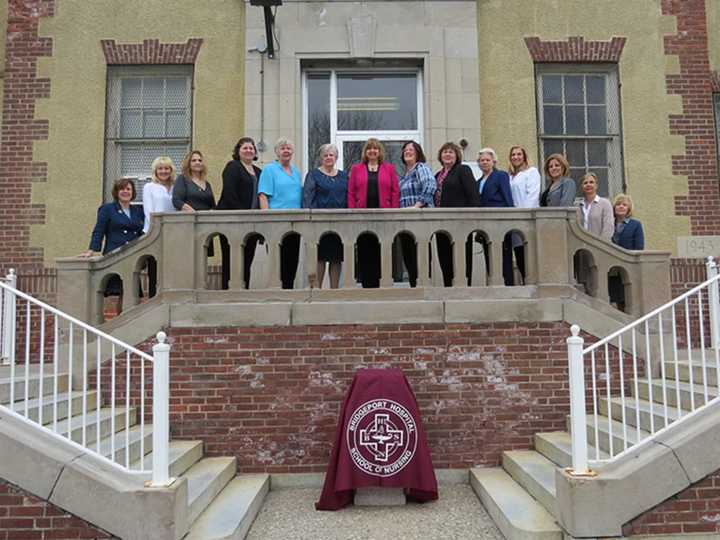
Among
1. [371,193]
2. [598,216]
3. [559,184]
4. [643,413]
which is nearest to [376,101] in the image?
[371,193]

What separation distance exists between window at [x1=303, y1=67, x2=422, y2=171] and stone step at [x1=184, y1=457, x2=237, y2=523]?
4634 mm

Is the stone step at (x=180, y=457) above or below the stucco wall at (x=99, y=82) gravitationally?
below

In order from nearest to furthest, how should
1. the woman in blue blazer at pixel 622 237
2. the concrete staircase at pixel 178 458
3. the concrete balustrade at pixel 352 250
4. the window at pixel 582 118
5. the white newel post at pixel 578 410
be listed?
the white newel post at pixel 578 410
the concrete staircase at pixel 178 458
the concrete balustrade at pixel 352 250
the woman in blue blazer at pixel 622 237
the window at pixel 582 118

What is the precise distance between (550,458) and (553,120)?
5260 millimetres

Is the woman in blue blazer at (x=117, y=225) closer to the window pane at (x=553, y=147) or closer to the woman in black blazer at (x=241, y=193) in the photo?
the woman in black blazer at (x=241, y=193)

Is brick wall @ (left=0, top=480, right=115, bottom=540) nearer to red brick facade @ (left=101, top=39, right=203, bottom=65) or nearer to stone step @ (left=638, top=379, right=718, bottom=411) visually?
stone step @ (left=638, top=379, right=718, bottom=411)

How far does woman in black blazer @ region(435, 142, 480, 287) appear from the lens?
6.11 m

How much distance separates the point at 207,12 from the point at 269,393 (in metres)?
5.74

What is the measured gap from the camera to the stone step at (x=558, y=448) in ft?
15.9

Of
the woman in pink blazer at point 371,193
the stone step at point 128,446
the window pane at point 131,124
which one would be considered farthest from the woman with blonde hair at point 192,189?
the window pane at point 131,124

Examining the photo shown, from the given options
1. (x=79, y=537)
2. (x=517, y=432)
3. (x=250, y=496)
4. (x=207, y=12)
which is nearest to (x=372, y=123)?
(x=207, y=12)

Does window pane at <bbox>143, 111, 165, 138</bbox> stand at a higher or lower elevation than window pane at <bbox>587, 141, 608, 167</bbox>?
higher

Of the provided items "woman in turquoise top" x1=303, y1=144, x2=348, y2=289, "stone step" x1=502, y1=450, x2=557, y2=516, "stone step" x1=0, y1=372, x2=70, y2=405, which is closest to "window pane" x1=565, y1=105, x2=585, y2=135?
"woman in turquoise top" x1=303, y1=144, x2=348, y2=289

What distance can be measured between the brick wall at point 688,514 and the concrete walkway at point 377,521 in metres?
1.01
